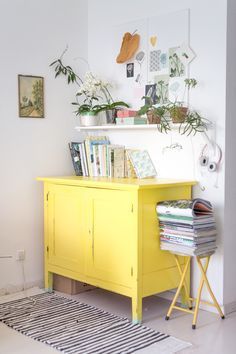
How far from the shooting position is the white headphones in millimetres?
3672

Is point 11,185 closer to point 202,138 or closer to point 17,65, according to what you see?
point 17,65

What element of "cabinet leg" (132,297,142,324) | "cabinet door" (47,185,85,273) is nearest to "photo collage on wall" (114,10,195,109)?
"cabinet door" (47,185,85,273)

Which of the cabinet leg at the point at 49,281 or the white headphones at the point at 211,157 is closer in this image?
the white headphones at the point at 211,157

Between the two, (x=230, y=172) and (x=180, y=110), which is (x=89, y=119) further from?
(x=230, y=172)

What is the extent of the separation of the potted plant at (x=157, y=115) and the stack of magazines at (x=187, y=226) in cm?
57

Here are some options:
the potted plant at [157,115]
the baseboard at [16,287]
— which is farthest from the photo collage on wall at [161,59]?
the baseboard at [16,287]

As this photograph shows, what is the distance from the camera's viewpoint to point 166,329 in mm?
3428

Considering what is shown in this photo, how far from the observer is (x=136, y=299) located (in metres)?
3.50

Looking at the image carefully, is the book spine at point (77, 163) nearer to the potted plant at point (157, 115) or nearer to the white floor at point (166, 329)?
the potted plant at point (157, 115)

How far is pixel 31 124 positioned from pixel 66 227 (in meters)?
0.87

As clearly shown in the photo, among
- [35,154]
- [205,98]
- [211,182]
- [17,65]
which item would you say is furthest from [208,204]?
[17,65]

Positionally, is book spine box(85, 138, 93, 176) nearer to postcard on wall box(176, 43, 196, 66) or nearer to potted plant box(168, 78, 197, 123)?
potted plant box(168, 78, 197, 123)

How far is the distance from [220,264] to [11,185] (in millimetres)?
1685

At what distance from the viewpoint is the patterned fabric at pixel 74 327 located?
3164 mm
